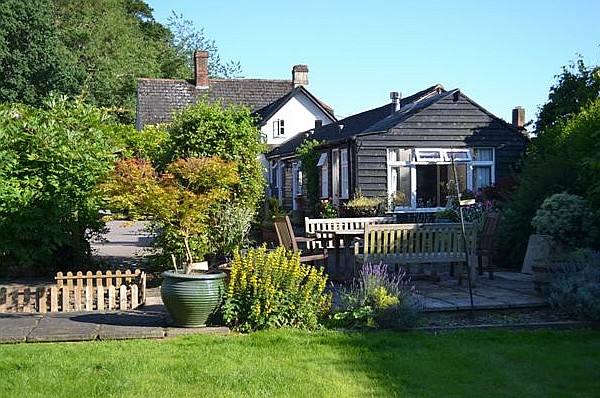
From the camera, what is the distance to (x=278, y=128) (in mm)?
39094

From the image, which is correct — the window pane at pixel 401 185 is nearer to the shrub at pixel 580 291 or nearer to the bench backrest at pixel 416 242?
the bench backrest at pixel 416 242

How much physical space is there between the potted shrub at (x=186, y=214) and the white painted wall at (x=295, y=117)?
26195mm

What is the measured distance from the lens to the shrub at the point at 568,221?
37.1ft

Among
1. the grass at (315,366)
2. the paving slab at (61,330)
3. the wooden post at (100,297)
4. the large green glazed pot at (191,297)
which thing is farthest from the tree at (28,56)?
the grass at (315,366)

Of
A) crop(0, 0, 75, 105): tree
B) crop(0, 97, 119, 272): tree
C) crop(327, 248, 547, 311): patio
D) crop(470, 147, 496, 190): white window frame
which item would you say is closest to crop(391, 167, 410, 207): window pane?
crop(470, 147, 496, 190): white window frame

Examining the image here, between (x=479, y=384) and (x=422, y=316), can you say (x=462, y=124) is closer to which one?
(x=422, y=316)

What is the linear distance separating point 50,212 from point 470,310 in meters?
6.68

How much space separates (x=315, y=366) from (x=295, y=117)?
33.5 metres

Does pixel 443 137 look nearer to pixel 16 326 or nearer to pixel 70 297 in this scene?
pixel 70 297

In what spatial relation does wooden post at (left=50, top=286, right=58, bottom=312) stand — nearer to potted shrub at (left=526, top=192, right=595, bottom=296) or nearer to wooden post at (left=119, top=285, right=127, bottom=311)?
wooden post at (left=119, top=285, right=127, bottom=311)

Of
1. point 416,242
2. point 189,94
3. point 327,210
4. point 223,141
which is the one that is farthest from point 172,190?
point 189,94

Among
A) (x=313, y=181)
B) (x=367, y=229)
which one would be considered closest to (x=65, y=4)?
(x=313, y=181)

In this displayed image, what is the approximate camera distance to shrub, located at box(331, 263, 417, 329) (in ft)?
25.7

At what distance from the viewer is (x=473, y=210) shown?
56.9ft
